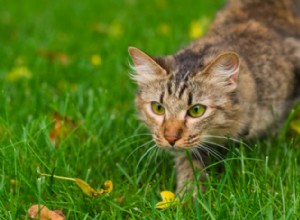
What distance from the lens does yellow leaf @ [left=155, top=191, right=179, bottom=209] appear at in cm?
286

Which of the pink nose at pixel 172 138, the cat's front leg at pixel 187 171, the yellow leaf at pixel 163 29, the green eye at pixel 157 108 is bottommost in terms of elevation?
the cat's front leg at pixel 187 171

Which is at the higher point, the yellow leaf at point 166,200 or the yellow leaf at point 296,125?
the yellow leaf at point 296,125

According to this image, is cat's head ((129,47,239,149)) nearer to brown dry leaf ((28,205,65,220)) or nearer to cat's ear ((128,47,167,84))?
cat's ear ((128,47,167,84))

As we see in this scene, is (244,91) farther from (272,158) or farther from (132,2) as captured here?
(132,2)

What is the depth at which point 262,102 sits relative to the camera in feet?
12.0

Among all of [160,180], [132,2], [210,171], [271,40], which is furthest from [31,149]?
[132,2]

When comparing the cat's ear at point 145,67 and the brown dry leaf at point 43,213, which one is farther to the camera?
the cat's ear at point 145,67

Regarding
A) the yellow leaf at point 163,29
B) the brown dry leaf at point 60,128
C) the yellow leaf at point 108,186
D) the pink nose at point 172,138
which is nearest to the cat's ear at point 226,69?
the pink nose at point 172,138

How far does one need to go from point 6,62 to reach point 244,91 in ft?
8.55

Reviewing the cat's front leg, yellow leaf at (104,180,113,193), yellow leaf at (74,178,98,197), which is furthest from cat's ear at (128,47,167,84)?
yellow leaf at (74,178,98,197)

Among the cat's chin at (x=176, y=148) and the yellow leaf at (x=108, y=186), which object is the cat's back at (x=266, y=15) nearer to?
the cat's chin at (x=176, y=148)

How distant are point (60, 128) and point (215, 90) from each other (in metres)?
1.03

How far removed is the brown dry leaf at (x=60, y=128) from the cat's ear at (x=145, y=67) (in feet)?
1.85

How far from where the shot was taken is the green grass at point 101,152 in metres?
2.87
